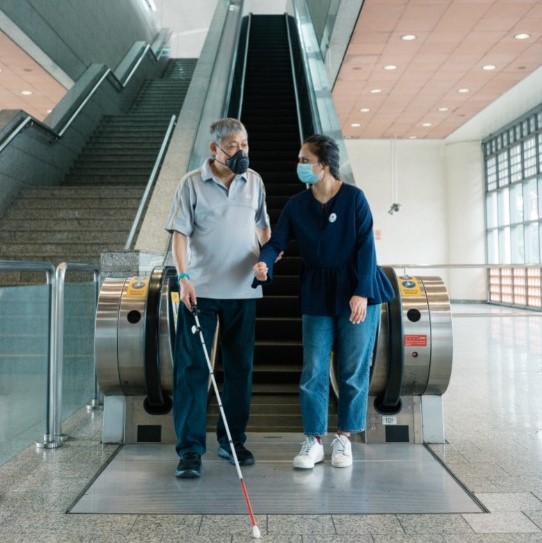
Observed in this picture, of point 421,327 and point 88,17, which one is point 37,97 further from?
point 421,327

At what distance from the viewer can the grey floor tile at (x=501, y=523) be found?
8.21ft

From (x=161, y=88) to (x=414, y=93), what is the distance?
Result: 235 inches

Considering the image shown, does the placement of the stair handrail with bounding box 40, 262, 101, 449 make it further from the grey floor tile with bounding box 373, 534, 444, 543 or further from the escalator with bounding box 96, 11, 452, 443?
the grey floor tile with bounding box 373, 534, 444, 543

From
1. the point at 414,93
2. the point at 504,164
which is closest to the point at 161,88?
the point at 414,93

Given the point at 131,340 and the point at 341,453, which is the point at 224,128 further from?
the point at 341,453

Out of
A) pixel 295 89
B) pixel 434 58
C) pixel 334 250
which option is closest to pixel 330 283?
pixel 334 250

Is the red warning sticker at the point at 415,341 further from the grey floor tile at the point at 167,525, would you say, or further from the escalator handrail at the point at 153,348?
the grey floor tile at the point at 167,525

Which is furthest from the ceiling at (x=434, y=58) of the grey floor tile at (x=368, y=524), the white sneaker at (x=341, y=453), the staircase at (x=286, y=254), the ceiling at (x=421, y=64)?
the grey floor tile at (x=368, y=524)

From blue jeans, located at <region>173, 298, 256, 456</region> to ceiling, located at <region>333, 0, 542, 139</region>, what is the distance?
7.22 m

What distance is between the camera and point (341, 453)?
333 cm

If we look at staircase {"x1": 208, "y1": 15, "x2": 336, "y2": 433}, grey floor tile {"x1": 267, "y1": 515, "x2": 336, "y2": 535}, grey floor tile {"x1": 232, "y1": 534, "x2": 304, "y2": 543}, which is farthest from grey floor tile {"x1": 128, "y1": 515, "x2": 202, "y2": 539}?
staircase {"x1": 208, "y1": 15, "x2": 336, "y2": 433}

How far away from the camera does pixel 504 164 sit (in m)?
19.5

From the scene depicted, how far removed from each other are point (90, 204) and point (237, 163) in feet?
19.4

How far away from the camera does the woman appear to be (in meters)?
3.25
